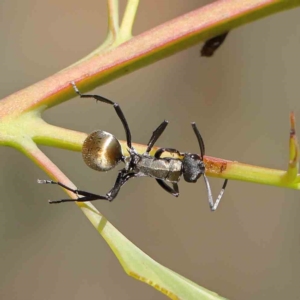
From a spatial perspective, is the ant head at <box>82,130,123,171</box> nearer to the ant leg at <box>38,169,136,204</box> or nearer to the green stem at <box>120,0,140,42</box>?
the ant leg at <box>38,169,136,204</box>

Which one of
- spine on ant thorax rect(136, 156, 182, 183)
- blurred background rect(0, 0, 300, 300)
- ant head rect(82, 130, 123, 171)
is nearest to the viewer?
ant head rect(82, 130, 123, 171)

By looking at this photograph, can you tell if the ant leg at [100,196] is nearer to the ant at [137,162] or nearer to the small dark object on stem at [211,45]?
the ant at [137,162]

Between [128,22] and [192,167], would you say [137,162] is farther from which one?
[128,22]

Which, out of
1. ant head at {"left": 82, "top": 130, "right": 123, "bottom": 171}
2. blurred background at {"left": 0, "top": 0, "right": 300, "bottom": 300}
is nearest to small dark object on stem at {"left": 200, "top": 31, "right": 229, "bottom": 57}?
ant head at {"left": 82, "top": 130, "right": 123, "bottom": 171}

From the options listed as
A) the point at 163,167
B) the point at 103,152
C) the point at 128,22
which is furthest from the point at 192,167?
the point at 128,22

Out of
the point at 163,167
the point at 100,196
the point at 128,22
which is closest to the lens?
the point at 128,22
